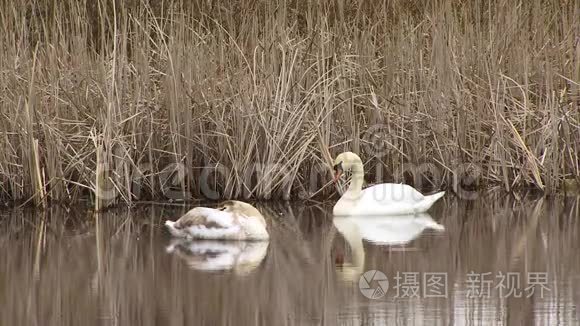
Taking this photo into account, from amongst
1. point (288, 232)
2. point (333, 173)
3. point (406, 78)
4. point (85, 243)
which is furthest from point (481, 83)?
point (85, 243)

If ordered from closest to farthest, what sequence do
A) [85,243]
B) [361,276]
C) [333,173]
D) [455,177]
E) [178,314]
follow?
[178,314] < [361,276] < [85,243] < [333,173] < [455,177]

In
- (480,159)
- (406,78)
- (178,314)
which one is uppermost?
(406,78)

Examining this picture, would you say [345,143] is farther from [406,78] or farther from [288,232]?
[288,232]

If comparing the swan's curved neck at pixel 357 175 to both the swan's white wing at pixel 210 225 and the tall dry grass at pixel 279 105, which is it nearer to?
the tall dry grass at pixel 279 105

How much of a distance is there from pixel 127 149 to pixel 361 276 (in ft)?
11.2

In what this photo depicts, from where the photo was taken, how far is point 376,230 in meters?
9.27

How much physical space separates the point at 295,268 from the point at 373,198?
7.63 ft

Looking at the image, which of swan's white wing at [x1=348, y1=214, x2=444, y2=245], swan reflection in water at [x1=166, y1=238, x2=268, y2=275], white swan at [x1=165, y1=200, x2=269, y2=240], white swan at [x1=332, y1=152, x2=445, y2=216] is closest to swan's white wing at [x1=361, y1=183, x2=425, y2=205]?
white swan at [x1=332, y1=152, x2=445, y2=216]

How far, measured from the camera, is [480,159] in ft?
35.7

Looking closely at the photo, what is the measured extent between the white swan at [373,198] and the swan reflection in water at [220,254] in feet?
4.41

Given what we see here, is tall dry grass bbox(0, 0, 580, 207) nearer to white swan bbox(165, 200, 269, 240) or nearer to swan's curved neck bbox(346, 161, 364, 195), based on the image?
swan's curved neck bbox(346, 161, 364, 195)

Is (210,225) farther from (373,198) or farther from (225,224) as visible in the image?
(373,198)

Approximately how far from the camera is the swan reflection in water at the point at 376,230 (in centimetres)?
795

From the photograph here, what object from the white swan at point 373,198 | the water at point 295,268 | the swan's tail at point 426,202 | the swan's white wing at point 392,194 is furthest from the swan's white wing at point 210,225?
the swan's tail at point 426,202
